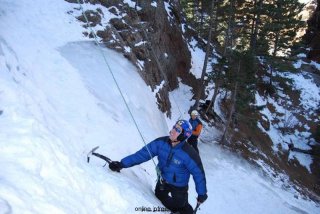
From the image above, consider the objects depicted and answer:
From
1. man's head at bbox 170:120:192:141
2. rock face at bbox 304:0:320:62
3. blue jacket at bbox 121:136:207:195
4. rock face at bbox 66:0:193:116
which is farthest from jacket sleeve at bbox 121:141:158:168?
rock face at bbox 304:0:320:62

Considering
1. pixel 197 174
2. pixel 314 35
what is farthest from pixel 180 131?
pixel 314 35

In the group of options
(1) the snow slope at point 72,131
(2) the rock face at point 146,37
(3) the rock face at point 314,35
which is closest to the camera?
(1) the snow slope at point 72,131

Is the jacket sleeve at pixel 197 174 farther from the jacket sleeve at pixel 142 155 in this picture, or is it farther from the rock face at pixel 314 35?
the rock face at pixel 314 35

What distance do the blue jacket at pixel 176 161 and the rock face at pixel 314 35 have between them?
42853mm

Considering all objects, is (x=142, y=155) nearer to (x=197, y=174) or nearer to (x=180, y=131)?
(x=180, y=131)

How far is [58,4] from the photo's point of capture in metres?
16.1

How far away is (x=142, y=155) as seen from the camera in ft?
22.4

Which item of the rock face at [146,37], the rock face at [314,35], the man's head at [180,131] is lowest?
the rock face at [314,35]

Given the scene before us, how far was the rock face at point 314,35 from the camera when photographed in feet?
148

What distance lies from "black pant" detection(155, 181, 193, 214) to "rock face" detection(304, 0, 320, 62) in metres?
42.7

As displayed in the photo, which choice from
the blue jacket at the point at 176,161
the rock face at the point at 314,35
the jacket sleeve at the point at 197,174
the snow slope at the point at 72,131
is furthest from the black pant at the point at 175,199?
the rock face at the point at 314,35

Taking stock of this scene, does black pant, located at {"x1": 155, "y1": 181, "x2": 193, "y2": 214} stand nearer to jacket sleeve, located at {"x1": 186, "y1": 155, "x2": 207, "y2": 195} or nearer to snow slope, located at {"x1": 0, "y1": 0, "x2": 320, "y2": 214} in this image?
snow slope, located at {"x1": 0, "y1": 0, "x2": 320, "y2": 214}

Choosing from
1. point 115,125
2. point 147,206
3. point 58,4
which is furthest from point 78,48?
point 147,206

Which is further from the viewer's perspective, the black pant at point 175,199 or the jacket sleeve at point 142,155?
the black pant at point 175,199
